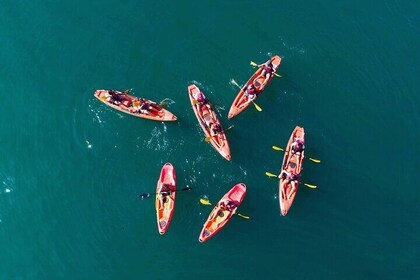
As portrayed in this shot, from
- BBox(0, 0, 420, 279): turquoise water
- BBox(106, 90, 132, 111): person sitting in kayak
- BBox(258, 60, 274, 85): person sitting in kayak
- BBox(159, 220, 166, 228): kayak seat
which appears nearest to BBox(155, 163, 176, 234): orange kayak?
BBox(159, 220, 166, 228): kayak seat

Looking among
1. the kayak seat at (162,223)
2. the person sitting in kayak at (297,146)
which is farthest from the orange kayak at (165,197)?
the person sitting in kayak at (297,146)

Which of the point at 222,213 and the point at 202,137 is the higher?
the point at 202,137

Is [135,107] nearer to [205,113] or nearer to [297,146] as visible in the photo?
[205,113]

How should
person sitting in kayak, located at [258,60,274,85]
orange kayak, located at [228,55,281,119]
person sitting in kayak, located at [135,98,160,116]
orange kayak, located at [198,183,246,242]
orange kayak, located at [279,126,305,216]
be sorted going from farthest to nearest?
person sitting in kayak, located at [258,60,274,85] → orange kayak, located at [228,55,281,119] → person sitting in kayak, located at [135,98,160,116] → orange kayak, located at [279,126,305,216] → orange kayak, located at [198,183,246,242]

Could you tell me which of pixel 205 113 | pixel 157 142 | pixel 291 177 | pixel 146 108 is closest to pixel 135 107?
pixel 146 108

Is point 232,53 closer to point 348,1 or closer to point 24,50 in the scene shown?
point 348,1

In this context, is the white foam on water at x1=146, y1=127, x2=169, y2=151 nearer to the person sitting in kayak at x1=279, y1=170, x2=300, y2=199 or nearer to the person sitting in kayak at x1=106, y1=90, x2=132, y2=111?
the person sitting in kayak at x1=106, y1=90, x2=132, y2=111
